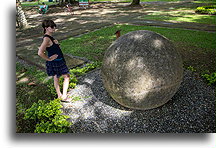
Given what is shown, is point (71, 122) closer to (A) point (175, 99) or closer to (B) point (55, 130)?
(B) point (55, 130)

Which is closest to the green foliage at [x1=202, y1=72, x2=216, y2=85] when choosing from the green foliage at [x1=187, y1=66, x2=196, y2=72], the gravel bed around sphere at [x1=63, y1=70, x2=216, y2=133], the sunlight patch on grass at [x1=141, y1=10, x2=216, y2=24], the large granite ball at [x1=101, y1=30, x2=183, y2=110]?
the gravel bed around sphere at [x1=63, y1=70, x2=216, y2=133]

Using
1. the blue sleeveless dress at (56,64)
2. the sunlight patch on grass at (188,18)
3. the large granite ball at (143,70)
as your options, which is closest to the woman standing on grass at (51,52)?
the blue sleeveless dress at (56,64)

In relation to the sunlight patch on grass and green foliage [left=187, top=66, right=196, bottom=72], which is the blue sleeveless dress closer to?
green foliage [left=187, top=66, right=196, bottom=72]

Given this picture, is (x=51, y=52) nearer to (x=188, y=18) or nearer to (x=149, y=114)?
(x=149, y=114)

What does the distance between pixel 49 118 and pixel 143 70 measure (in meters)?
2.38

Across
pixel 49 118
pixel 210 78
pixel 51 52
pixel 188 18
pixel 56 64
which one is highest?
pixel 188 18

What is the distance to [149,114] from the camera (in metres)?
3.96

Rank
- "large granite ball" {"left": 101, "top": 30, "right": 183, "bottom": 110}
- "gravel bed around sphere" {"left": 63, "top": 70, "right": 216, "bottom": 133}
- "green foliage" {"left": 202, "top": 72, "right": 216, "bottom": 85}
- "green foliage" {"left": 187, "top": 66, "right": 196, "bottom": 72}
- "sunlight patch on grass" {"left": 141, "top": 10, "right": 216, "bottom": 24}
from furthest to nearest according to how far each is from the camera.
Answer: "sunlight patch on grass" {"left": 141, "top": 10, "right": 216, "bottom": 24} → "green foliage" {"left": 187, "top": 66, "right": 196, "bottom": 72} → "green foliage" {"left": 202, "top": 72, "right": 216, "bottom": 85} → "gravel bed around sphere" {"left": 63, "top": 70, "right": 216, "bottom": 133} → "large granite ball" {"left": 101, "top": 30, "right": 183, "bottom": 110}

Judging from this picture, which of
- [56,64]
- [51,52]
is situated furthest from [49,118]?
[51,52]

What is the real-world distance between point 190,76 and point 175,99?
1.46 meters

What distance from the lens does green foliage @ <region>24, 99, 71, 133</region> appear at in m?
3.67

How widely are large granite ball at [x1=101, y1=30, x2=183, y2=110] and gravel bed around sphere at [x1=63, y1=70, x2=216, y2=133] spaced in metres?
0.31

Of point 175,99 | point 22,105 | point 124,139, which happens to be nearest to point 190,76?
point 175,99

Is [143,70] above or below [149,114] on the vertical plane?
above
